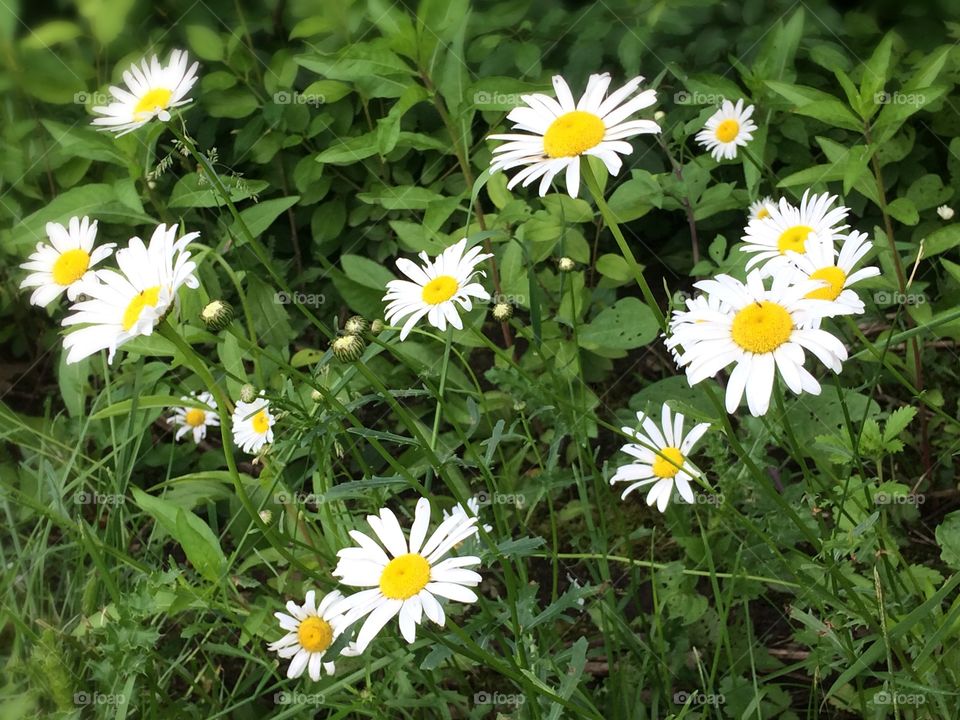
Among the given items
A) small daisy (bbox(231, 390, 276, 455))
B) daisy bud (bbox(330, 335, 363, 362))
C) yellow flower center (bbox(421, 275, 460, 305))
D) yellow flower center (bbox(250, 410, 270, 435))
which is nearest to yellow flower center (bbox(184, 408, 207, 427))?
small daisy (bbox(231, 390, 276, 455))

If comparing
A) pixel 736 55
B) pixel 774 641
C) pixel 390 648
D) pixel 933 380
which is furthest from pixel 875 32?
pixel 390 648

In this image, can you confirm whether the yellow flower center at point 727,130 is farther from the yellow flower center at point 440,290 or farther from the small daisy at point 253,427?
the small daisy at point 253,427

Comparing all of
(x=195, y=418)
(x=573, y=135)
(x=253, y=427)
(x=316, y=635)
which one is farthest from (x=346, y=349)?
(x=195, y=418)

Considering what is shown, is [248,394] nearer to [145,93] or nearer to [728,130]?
[145,93]

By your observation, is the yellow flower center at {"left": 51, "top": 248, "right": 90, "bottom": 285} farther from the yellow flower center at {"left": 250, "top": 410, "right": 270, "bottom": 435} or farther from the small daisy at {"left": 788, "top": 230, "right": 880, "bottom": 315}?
the small daisy at {"left": 788, "top": 230, "right": 880, "bottom": 315}

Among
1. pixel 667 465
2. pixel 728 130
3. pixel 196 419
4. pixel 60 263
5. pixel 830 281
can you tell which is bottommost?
pixel 667 465

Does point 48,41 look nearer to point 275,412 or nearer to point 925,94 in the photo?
point 275,412

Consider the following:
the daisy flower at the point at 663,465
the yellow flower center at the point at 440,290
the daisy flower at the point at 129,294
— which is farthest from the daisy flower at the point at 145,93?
the daisy flower at the point at 663,465
